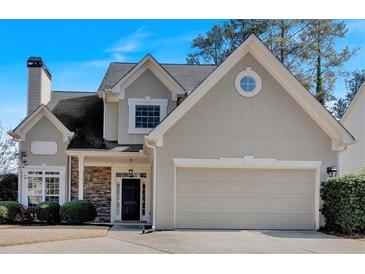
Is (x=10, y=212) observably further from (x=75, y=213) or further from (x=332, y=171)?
(x=332, y=171)

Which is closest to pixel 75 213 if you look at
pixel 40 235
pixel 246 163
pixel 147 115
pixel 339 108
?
pixel 40 235

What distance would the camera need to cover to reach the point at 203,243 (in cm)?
1212

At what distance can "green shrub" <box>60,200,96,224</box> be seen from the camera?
17.0 metres

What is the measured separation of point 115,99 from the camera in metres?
19.8

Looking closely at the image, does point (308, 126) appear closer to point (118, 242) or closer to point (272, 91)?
point (272, 91)

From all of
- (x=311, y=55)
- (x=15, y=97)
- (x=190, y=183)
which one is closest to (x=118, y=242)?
(x=190, y=183)

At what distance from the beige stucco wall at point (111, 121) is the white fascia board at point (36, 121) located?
1.54 meters

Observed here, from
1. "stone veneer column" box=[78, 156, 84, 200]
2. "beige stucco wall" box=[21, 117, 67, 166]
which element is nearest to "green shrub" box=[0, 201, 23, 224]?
"beige stucco wall" box=[21, 117, 67, 166]

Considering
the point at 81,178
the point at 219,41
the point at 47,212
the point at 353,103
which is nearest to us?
the point at 47,212

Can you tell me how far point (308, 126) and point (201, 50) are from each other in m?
19.4

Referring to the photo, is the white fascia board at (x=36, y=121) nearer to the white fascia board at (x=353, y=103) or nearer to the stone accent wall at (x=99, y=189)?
the stone accent wall at (x=99, y=189)

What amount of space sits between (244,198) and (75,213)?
5905mm

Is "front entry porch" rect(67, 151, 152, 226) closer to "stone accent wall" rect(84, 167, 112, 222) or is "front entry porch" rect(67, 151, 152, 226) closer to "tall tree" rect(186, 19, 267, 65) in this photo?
"stone accent wall" rect(84, 167, 112, 222)
